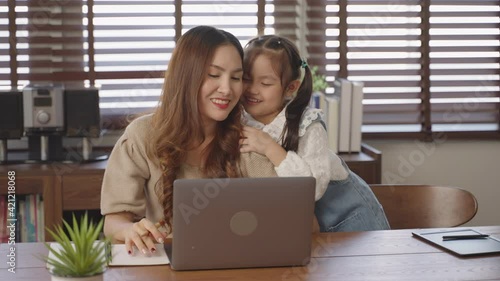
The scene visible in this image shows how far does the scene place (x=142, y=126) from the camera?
Answer: 2432mm

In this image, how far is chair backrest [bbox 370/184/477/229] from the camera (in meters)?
2.77

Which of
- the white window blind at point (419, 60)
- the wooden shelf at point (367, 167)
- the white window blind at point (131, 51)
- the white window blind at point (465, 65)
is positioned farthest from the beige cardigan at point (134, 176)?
the white window blind at point (465, 65)

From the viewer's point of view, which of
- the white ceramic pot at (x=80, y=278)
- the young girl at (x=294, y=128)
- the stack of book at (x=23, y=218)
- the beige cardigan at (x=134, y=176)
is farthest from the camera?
the stack of book at (x=23, y=218)

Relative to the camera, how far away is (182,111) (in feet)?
7.80

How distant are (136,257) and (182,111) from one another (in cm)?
52

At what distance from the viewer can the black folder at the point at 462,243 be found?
2.13m

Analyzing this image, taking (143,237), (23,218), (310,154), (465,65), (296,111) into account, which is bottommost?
(23,218)

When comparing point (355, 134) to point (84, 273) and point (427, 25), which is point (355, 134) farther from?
point (84, 273)

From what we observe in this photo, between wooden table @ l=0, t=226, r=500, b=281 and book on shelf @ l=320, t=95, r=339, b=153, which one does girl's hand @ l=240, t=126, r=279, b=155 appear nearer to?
wooden table @ l=0, t=226, r=500, b=281

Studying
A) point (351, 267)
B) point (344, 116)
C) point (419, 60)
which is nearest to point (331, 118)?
point (344, 116)

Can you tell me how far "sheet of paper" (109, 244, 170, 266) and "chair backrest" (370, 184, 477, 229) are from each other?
964 mm

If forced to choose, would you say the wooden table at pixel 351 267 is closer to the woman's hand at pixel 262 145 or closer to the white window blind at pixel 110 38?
the woman's hand at pixel 262 145

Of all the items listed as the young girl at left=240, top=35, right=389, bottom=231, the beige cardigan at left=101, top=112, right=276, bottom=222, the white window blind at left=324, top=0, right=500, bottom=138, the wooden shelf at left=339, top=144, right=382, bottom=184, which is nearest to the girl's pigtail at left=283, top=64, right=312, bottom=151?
the young girl at left=240, top=35, right=389, bottom=231

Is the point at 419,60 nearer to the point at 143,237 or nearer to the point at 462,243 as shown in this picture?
the point at 462,243
